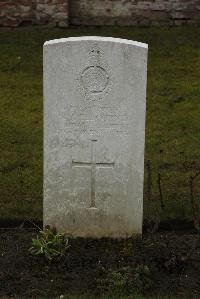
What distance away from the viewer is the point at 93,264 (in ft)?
18.7

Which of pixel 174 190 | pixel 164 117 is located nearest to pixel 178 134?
pixel 164 117

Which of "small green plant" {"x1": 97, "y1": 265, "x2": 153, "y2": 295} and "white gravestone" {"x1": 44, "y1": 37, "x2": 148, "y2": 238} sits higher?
"white gravestone" {"x1": 44, "y1": 37, "x2": 148, "y2": 238}

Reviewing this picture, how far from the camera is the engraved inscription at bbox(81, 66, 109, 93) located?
576 centimetres

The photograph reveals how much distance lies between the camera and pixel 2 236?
6.23 metres

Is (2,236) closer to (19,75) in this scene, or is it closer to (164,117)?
(164,117)

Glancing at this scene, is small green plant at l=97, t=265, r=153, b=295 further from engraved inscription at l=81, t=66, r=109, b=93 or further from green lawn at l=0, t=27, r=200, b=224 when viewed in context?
engraved inscription at l=81, t=66, r=109, b=93

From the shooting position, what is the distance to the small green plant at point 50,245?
18.7 feet

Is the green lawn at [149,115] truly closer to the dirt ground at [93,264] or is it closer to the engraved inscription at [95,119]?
the dirt ground at [93,264]

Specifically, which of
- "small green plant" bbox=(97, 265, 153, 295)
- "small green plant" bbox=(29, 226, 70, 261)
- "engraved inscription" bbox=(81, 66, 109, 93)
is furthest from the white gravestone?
"small green plant" bbox=(97, 265, 153, 295)

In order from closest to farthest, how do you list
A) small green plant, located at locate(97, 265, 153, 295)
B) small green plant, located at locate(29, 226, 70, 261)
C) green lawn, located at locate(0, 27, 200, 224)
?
small green plant, located at locate(97, 265, 153, 295) → small green plant, located at locate(29, 226, 70, 261) → green lawn, located at locate(0, 27, 200, 224)

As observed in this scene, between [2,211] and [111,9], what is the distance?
6789 millimetres

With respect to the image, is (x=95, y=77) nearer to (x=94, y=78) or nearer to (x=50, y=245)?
(x=94, y=78)

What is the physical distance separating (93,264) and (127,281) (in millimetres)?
419

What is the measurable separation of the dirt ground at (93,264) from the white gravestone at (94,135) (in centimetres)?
21
